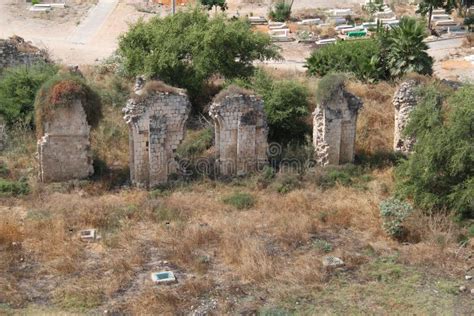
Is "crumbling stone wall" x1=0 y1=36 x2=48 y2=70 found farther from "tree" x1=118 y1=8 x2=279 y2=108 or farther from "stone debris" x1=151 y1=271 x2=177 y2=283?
"stone debris" x1=151 y1=271 x2=177 y2=283

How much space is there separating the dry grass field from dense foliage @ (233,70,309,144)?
2.56 m

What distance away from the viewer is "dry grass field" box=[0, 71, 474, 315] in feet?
45.0

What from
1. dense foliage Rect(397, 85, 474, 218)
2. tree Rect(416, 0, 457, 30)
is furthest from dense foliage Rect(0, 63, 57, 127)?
tree Rect(416, 0, 457, 30)

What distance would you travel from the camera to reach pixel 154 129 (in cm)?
1877

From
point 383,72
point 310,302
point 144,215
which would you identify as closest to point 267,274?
point 310,302

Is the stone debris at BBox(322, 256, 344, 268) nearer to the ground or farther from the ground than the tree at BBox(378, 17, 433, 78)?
nearer to the ground

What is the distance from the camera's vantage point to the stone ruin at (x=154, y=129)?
18812 mm

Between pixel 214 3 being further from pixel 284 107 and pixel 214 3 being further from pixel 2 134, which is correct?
pixel 2 134

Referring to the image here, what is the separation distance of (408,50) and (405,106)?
572 centimetres

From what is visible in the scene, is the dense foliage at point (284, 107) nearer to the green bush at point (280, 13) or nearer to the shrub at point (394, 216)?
the shrub at point (394, 216)

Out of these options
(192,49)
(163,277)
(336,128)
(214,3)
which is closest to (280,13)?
(214,3)

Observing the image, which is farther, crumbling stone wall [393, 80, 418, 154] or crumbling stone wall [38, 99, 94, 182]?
crumbling stone wall [393, 80, 418, 154]

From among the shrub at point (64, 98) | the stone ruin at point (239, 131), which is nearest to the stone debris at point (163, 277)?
the stone ruin at point (239, 131)

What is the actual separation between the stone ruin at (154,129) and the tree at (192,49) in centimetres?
464
